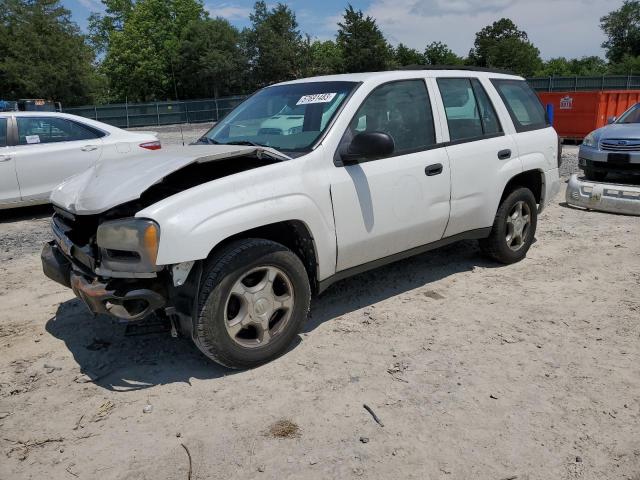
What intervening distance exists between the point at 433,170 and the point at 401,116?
1.62ft

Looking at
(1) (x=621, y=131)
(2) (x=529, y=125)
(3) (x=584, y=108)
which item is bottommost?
(1) (x=621, y=131)

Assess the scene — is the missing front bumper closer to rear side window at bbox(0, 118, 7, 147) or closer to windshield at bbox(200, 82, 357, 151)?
windshield at bbox(200, 82, 357, 151)

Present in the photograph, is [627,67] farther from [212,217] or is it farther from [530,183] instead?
[212,217]

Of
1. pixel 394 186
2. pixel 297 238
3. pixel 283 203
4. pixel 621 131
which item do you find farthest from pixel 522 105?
pixel 621 131

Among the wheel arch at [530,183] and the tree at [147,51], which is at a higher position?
the tree at [147,51]

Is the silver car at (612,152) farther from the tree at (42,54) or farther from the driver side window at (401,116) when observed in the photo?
the tree at (42,54)

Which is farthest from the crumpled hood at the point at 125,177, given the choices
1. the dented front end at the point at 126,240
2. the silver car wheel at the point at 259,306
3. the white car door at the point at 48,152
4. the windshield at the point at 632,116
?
the windshield at the point at 632,116

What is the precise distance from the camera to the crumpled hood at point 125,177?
3.22m

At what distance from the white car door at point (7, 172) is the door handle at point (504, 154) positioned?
6406mm

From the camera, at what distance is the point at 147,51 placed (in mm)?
61750

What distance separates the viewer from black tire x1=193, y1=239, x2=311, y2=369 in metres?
3.17

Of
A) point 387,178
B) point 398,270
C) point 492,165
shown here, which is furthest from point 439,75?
point 398,270

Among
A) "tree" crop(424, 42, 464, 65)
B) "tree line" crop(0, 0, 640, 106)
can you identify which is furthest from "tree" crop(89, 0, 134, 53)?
"tree" crop(424, 42, 464, 65)

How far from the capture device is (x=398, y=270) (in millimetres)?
5348
